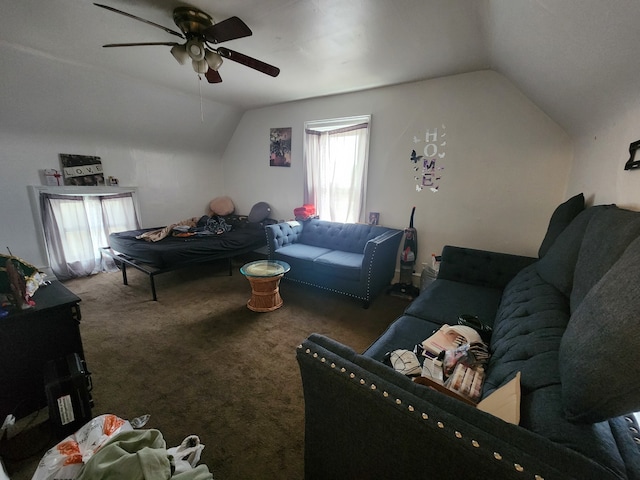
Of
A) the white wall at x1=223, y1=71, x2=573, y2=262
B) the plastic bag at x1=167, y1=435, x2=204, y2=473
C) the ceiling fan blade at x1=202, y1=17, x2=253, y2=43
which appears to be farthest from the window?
the plastic bag at x1=167, y1=435, x2=204, y2=473

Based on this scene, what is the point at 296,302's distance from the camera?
303 cm

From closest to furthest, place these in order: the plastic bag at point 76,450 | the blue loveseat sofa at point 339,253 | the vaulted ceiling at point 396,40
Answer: the plastic bag at point 76,450 < the vaulted ceiling at point 396,40 < the blue loveseat sofa at point 339,253

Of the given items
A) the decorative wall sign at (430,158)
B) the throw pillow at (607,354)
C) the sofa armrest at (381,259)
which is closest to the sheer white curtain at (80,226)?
the sofa armrest at (381,259)

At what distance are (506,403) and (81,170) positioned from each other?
16.3 feet

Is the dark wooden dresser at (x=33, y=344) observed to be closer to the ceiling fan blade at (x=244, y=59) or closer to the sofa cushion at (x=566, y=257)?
the ceiling fan blade at (x=244, y=59)

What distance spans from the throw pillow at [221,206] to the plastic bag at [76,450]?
4.16 meters

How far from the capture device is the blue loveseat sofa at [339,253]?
284 centimetres

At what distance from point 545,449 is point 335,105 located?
3.83 m

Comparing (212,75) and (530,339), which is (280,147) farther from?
(530,339)

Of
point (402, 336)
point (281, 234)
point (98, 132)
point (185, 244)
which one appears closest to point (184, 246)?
point (185, 244)

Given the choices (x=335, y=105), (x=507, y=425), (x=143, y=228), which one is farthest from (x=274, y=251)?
(x=507, y=425)

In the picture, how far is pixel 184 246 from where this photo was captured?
3260mm

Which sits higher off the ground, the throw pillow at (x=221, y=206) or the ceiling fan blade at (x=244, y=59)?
the ceiling fan blade at (x=244, y=59)

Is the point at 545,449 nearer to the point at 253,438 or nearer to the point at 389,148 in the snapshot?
the point at 253,438
